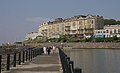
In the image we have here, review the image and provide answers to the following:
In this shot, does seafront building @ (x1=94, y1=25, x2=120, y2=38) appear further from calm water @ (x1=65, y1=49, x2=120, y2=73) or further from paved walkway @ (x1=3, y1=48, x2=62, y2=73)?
paved walkway @ (x1=3, y1=48, x2=62, y2=73)

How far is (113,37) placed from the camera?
168 meters

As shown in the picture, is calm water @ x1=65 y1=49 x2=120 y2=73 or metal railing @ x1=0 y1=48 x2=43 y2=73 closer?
metal railing @ x1=0 y1=48 x2=43 y2=73

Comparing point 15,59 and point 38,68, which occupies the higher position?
point 15,59

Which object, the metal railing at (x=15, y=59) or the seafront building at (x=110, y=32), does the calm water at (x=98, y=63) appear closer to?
the metal railing at (x=15, y=59)

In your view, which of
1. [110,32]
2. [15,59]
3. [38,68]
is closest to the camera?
[38,68]

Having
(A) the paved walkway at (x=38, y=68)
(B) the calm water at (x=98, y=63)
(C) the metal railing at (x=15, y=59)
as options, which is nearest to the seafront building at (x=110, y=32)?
A: (B) the calm water at (x=98, y=63)

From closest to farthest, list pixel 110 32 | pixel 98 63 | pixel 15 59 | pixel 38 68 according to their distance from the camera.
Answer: pixel 38 68, pixel 15 59, pixel 98 63, pixel 110 32

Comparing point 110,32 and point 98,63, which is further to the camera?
point 110,32

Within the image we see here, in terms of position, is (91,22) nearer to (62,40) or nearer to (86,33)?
(86,33)

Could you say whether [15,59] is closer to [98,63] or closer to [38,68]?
[38,68]

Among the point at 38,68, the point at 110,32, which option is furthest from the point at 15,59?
the point at 110,32

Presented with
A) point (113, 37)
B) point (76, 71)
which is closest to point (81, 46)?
point (113, 37)

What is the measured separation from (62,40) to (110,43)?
120 ft

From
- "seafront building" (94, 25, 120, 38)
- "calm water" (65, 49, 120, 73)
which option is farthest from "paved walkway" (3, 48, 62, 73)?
"seafront building" (94, 25, 120, 38)
